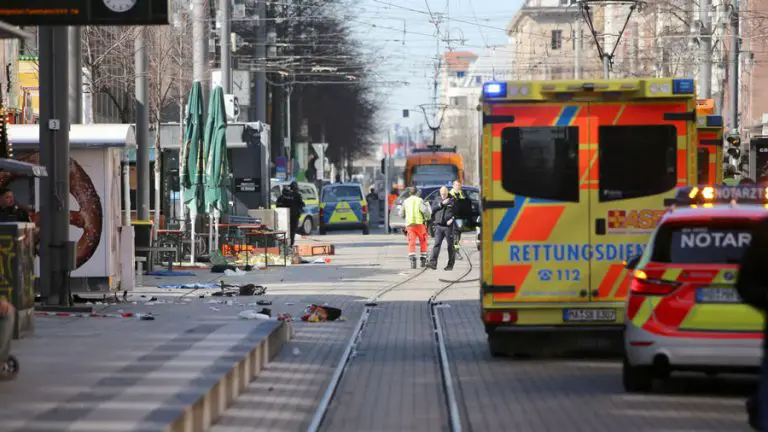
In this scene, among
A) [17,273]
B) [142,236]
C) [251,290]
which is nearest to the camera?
[17,273]

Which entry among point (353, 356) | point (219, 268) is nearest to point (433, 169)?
point (219, 268)

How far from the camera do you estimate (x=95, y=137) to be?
24.4 m

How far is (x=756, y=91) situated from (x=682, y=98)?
5721 cm

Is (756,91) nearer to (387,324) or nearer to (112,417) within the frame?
(387,324)

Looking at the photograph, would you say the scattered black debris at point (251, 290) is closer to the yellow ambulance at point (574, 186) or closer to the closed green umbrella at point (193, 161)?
the closed green umbrella at point (193, 161)

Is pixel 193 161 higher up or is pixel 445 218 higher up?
pixel 193 161

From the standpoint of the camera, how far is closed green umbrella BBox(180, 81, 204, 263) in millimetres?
34344

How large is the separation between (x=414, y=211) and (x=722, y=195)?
68.0ft

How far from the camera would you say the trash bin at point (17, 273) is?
1703 centimetres

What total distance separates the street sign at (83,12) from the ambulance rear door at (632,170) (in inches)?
181

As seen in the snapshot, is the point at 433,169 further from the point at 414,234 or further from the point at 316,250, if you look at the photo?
the point at 414,234

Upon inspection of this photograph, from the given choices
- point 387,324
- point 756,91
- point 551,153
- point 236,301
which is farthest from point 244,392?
point 756,91

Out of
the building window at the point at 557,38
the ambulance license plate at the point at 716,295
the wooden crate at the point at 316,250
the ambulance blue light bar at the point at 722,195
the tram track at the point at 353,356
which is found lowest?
the tram track at the point at 353,356

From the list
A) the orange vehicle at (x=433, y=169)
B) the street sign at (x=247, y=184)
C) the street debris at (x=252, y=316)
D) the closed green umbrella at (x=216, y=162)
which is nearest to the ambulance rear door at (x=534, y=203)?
the street debris at (x=252, y=316)
